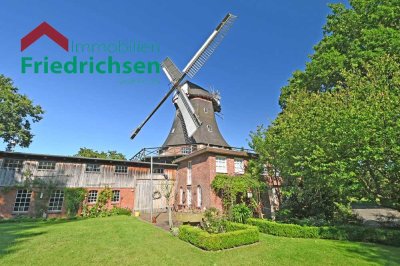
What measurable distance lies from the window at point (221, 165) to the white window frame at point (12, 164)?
2017cm

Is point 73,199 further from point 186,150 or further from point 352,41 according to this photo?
point 352,41

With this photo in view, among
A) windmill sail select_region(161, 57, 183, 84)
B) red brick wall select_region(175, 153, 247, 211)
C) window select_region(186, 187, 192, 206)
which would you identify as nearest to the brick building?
window select_region(186, 187, 192, 206)

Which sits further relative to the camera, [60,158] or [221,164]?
[60,158]

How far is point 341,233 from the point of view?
41.8ft

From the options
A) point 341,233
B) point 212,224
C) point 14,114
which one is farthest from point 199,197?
point 14,114

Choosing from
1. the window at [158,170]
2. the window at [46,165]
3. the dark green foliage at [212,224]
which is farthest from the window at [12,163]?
the dark green foliage at [212,224]

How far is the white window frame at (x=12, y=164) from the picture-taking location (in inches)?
851

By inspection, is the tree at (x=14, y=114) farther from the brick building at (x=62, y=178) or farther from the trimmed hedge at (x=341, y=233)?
the trimmed hedge at (x=341, y=233)

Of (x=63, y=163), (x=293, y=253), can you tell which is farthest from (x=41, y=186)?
(x=293, y=253)

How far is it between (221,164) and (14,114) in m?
35.0

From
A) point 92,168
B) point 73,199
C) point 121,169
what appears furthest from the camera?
point 121,169

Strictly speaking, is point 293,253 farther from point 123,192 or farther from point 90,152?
point 90,152

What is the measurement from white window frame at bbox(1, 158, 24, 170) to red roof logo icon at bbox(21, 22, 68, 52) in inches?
442

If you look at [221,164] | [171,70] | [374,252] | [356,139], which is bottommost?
[374,252]
